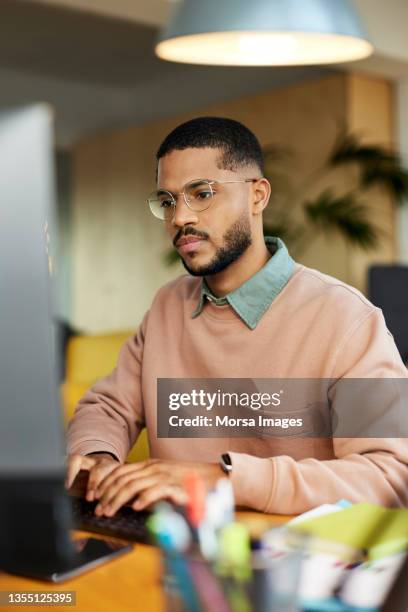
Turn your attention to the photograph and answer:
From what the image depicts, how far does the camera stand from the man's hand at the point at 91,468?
2.91ft

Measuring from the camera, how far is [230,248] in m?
0.95

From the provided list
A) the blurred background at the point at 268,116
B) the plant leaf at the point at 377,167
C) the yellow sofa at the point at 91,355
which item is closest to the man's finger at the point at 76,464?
the yellow sofa at the point at 91,355

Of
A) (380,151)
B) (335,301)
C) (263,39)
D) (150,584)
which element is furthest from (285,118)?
(150,584)

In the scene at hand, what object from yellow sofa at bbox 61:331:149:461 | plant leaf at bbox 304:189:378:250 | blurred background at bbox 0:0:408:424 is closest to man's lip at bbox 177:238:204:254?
yellow sofa at bbox 61:331:149:461

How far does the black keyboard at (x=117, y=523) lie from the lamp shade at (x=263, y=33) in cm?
70

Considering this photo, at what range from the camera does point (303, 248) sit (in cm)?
447

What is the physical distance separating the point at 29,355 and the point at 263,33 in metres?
0.90

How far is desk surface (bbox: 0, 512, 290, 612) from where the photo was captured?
2.03ft

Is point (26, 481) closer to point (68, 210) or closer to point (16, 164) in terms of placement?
point (16, 164)

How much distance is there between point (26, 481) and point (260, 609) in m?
0.16

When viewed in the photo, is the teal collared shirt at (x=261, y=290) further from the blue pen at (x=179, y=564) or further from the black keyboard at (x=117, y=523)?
the blue pen at (x=179, y=564)

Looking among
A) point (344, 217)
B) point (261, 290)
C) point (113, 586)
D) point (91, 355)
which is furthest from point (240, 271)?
point (344, 217)

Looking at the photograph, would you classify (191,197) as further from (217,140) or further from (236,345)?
(236,345)

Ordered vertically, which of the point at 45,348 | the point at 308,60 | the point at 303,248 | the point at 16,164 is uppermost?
the point at 308,60
